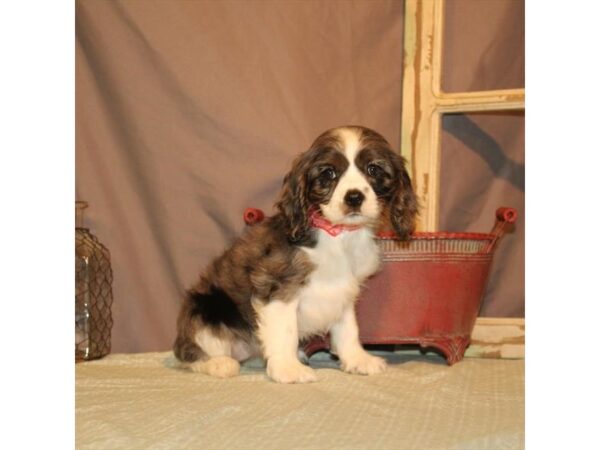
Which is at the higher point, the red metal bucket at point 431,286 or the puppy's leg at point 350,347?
the red metal bucket at point 431,286

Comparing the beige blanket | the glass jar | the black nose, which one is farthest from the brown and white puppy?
the glass jar

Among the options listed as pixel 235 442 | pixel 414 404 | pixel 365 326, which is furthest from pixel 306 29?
pixel 235 442

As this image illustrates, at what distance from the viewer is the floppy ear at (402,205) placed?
3713mm

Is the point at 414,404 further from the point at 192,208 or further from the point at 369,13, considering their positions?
the point at 369,13

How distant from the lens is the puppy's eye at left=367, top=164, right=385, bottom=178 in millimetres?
3523

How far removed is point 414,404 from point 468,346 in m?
1.49

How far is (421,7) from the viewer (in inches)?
175

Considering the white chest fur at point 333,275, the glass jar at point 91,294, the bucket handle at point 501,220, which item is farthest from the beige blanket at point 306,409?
the bucket handle at point 501,220

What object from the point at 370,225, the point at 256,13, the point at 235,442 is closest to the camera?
the point at 235,442

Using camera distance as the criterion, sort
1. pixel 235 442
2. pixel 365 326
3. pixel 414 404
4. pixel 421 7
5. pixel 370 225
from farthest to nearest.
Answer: pixel 421 7
pixel 365 326
pixel 370 225
pixel 414 404
pixel 235 442

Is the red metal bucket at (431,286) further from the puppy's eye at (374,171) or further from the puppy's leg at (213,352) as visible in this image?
the puppy's leg at (213,352)

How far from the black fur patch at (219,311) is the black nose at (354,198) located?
1.00m

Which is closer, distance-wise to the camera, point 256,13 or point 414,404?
point 414,404

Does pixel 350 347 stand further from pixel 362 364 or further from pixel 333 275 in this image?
pixel 333 275
